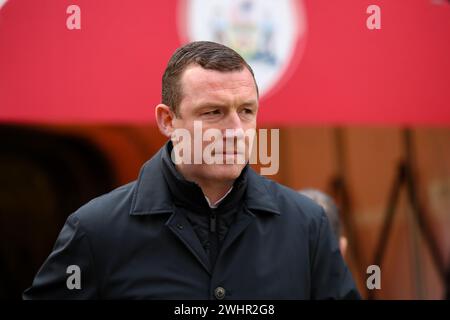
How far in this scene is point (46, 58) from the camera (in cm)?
258

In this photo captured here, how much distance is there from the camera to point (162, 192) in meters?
1.74

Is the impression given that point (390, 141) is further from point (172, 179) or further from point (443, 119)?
point (172, 179)

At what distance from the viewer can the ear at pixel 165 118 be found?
5.92ft

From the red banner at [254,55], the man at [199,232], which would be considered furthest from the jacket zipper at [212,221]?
the red banner at [254,55]

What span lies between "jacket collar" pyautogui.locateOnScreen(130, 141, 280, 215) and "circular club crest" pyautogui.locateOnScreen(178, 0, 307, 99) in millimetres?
997

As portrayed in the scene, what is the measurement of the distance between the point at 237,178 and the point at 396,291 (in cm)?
255

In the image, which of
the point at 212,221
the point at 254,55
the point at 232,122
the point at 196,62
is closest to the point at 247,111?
the point at 232,122

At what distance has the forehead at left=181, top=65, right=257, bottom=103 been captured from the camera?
1.67 meters

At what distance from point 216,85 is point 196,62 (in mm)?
87

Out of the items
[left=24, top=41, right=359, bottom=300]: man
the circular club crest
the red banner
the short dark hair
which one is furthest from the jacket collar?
the circular club crest

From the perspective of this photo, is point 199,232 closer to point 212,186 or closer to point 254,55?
point 212,186

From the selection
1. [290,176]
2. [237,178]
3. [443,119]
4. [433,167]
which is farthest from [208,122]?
[433,167]

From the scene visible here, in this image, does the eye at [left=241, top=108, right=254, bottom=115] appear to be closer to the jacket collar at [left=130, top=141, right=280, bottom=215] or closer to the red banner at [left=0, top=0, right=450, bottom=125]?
the jacket collar at [left=130, top=141, right=280, bottom=215]

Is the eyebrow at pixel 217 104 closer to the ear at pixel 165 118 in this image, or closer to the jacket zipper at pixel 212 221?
the ear at pixel 165 118
